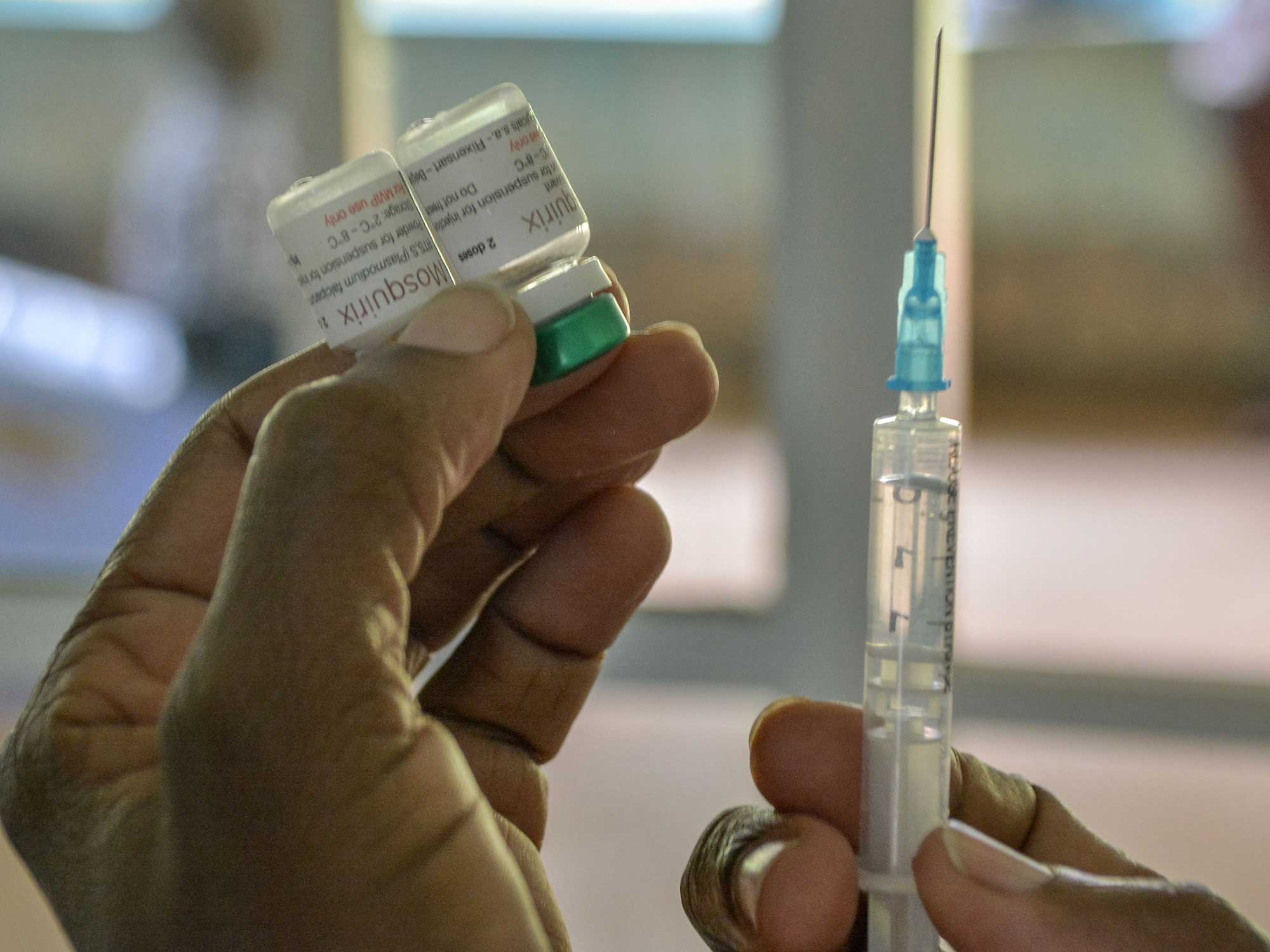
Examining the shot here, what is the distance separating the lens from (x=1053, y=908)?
56 cm

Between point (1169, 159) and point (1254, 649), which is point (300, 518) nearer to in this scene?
point (1254, 649)

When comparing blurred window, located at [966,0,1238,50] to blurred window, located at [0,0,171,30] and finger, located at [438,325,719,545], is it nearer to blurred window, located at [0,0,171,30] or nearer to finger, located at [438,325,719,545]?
finger, located at [438,325,719,545]

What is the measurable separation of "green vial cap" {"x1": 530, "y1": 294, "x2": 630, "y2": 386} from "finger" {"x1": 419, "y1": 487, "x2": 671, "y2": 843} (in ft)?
0.64

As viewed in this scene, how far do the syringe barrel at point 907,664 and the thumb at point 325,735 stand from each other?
0.23 meters

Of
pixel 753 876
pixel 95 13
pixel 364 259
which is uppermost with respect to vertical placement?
pixel 95 13

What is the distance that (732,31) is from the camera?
1477 mm

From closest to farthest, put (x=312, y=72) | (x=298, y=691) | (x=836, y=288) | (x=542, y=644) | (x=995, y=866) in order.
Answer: (x=298, y=691)
(x=995, y=866)
(x=542, y=644)
(x=836, y=288)
(x=312, y=72)

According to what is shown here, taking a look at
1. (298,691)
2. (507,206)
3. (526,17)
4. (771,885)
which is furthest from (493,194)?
(526,17)

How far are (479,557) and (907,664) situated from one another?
13.5 inches

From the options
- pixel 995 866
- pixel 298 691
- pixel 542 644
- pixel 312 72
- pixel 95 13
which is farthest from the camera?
pixel 95 13

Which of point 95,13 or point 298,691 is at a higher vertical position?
point 95,13

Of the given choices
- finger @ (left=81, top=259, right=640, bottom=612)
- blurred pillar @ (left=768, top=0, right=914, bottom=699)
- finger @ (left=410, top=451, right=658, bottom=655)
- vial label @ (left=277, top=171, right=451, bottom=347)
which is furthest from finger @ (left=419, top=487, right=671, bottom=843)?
blurred pillar @ (left=768, top=0, right=914, bottom=699)

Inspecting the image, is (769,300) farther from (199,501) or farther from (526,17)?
(199,501)

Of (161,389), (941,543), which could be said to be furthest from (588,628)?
(161,389)
